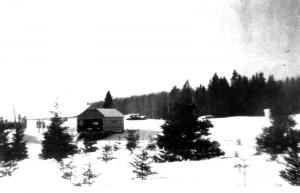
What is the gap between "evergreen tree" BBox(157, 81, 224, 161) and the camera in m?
22.2

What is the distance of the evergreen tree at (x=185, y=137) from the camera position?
72.8ft

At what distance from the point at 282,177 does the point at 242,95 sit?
7131 cm

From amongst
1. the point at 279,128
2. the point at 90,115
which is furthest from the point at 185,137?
the point at 90,115

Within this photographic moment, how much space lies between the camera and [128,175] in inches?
664

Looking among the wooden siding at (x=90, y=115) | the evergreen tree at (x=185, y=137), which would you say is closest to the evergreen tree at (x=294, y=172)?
the evergreen tree at (x=185, y=137)

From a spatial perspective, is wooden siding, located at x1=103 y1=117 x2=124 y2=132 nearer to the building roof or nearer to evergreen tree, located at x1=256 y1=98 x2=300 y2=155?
the building roof

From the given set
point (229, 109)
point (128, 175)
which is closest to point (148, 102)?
point (229, 109)

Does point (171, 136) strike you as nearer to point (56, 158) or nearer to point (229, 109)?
point (56, 158)

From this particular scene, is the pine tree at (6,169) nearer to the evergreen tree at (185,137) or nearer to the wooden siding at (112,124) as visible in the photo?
the evergreen tree at (185,137)

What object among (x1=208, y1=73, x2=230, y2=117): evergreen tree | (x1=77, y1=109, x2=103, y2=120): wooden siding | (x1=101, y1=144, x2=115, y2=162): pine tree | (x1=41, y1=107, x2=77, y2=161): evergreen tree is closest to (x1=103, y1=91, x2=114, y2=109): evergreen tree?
(x1=208, y1=73, x2=230, y2=117): evergreen tree

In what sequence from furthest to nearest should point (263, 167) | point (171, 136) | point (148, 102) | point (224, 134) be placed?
1. point (148, 102)
2. point (224, 134)
3. point (171, 136)
4. point (263, 167)

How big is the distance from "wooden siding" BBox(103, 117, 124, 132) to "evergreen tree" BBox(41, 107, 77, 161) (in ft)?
100.0

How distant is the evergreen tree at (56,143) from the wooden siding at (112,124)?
30.5 metres

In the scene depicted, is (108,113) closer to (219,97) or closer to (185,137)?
(219,97)
